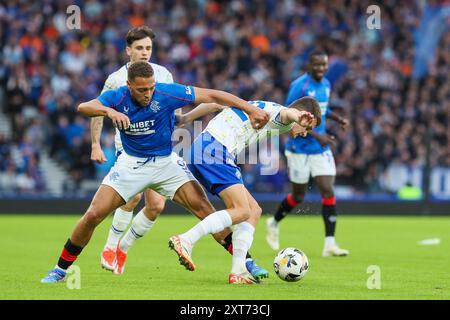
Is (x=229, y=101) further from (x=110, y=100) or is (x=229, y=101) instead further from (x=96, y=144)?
(x=96, y=144)

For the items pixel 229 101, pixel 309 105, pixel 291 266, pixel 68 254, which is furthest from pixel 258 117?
pixel 68 254

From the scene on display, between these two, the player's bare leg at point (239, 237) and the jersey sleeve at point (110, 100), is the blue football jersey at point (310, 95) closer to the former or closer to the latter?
the player's bare leg at point (239, 237)

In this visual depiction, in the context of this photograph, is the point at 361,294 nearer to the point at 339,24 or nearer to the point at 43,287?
the point at 43,287

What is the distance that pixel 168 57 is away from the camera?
24031 millimetres

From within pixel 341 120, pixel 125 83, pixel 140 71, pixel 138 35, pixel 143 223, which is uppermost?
pixel 138 35

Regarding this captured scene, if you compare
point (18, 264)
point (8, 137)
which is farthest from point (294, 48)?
point (18, 264)

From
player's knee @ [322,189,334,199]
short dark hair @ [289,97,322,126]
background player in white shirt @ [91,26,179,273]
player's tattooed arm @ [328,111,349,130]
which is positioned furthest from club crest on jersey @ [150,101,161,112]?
player's knee @ [322,189,334,199]

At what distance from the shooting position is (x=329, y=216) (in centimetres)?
1271

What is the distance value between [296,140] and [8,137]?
32.8 ft

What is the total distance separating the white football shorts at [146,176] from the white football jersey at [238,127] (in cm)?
48

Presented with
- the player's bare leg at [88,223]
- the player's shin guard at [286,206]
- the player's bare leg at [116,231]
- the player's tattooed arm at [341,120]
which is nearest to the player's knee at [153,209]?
the player's bare leg at [116,231]

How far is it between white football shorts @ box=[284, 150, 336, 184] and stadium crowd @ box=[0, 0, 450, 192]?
7.83 metres

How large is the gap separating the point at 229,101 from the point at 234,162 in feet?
2.52

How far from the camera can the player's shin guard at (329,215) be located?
41.4 ft
